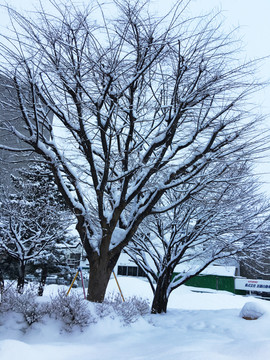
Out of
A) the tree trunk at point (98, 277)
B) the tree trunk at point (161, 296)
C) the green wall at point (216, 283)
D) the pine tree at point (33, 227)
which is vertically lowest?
the green wall at point (216, 283)

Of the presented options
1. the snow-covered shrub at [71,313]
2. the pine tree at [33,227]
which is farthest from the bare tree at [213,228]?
the pine tree at [33,227]

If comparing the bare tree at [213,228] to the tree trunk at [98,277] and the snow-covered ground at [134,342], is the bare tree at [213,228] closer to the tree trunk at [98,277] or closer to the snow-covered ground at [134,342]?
the snow-covered ground at [134,342]

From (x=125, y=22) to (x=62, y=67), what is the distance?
154cm

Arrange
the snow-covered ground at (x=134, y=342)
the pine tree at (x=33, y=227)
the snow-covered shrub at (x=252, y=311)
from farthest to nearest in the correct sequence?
the pine tree at (x=33, y=227) < the snow-covered shrub at (x=252, y=311) < the snow-covered ground at (x=134, y=342)

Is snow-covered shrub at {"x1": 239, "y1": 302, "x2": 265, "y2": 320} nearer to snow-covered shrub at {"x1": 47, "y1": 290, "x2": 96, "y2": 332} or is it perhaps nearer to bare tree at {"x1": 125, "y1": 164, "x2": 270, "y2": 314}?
bare tree at {"x1": 125, "y1": 164, "x2": 270, "y2": 314}

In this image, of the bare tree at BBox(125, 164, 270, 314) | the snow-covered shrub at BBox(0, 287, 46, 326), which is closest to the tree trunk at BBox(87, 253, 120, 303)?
the snow-covered shrub at BBox(0, 287, 46, 326)

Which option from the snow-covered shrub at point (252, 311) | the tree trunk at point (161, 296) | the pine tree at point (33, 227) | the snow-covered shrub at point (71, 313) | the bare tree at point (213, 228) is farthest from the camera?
the pine tree at point (33, 227)

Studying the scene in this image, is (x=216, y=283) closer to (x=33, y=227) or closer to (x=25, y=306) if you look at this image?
(x=33, y=227)

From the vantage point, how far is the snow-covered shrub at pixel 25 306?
4980mm

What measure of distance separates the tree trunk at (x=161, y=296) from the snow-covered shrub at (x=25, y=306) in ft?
19.4

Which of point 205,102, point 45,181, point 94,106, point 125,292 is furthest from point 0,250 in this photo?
point 205,102

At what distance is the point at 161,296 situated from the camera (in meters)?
10.4

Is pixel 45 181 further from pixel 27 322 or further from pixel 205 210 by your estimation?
pixel 27 322

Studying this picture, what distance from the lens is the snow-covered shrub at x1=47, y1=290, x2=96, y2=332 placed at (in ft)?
16.9
